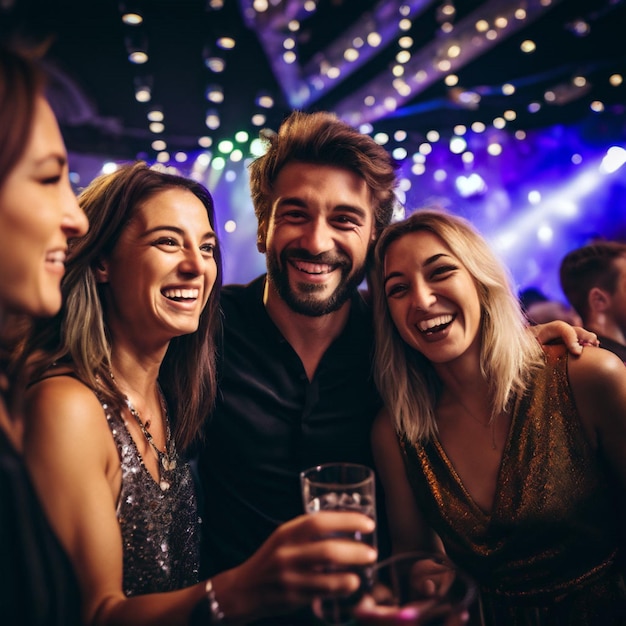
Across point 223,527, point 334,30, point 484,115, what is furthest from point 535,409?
point 484,115

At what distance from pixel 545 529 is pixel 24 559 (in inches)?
63.5

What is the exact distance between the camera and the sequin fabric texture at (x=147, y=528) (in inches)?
61.2

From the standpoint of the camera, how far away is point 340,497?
1.03 m

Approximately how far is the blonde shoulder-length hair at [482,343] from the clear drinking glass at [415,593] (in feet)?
3.43

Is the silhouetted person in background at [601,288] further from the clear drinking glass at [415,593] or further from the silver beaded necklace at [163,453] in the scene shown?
the clear drinking glass at [415,593]

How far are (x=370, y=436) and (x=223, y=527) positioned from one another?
705 millimetres


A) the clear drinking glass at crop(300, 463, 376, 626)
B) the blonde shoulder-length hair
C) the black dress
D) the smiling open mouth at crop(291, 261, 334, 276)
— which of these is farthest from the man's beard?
the black dress

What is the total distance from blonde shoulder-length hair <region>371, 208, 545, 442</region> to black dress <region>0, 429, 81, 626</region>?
55.5 inches

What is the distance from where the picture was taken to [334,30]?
526 centimetres

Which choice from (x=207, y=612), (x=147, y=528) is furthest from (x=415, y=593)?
(x=147, y=528)

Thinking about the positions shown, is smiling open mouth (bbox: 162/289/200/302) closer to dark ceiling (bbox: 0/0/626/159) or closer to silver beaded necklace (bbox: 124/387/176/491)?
silver beaded necklace (bbox: 124/387/176/491)

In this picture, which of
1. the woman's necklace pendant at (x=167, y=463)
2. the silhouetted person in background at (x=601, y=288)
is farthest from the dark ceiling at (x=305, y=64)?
the woman's necklace pendant at (x=167, y=463)

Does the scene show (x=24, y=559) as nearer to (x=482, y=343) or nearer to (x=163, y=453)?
(x=163, y=453)

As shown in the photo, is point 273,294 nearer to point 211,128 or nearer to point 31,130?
point 31,130
